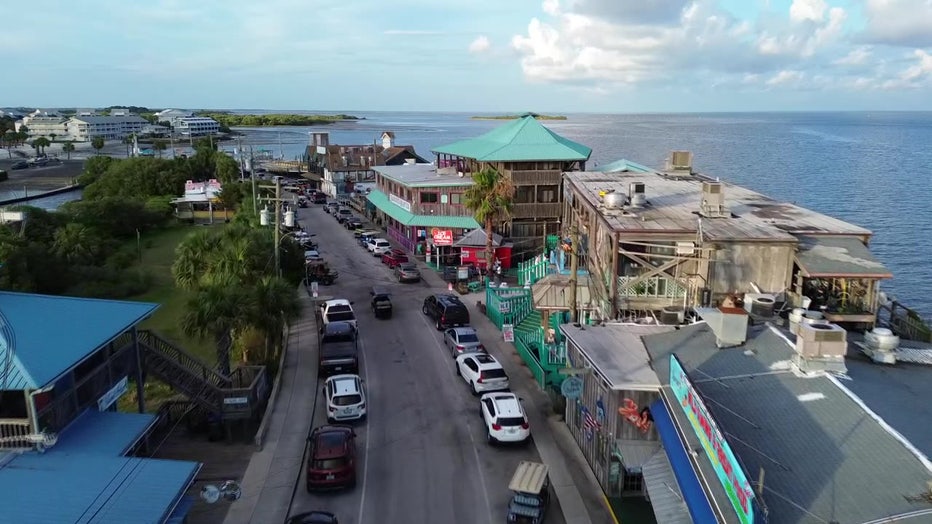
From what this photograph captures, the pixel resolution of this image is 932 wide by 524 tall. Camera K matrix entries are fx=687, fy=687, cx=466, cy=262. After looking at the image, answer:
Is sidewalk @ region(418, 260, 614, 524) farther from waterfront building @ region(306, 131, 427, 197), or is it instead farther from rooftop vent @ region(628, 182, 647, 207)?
waterfront building @ region(306, 131, 427, 197)

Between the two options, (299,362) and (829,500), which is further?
(299,362)

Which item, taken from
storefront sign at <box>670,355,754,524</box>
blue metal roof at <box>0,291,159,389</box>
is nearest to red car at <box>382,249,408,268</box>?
blue metal roof at <box>0,291,159,389</box>

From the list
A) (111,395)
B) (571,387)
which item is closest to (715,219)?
(571,387)

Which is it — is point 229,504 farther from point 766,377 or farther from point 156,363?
point 766,377

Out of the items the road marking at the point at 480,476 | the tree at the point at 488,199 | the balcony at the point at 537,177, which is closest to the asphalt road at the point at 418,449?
the road marking at the point at 480,476

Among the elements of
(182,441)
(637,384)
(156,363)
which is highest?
(637,384)

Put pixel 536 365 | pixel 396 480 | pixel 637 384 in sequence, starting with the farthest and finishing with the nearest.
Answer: pixel 536 365
pixel 396 480
pixel 637 384

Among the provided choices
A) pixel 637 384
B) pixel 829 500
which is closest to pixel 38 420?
pixel 637 384
